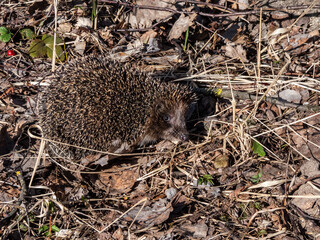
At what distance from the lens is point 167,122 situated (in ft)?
19.9

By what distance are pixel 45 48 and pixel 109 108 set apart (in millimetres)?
2448

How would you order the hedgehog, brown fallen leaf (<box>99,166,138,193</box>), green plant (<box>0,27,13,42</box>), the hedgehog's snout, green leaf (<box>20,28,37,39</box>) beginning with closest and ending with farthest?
the hedgehog
brown fallen leaf (<box>99,166,138,193</box>)
the hedgehog's snout
green plant (<box>0,27,13,42</box>)
green leaf (<box>20,28,37,39</box>)

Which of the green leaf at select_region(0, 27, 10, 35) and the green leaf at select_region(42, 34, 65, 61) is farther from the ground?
the green leaf at select_region(0, 27, 10, 35)

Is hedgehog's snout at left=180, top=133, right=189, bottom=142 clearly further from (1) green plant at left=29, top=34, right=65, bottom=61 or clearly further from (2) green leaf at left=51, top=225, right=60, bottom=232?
(1) green plant at left=29, top=34, right=65, bottom=61

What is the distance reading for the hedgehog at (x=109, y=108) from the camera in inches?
209

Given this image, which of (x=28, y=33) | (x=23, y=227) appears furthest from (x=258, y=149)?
(x=28, y=33)

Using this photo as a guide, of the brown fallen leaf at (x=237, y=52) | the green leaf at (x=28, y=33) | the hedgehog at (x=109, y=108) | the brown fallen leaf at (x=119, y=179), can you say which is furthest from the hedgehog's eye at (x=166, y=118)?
the green leaf at (x=28, y=33)

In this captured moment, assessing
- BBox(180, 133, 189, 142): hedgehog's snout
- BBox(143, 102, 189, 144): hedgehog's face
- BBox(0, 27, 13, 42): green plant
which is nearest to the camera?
BBox(180, 133, 189, 142): hedgehog's snout

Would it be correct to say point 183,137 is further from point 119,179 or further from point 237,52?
point 237,52

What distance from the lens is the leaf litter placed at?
16.1 ft

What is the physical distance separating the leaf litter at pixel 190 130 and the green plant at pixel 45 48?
2cm

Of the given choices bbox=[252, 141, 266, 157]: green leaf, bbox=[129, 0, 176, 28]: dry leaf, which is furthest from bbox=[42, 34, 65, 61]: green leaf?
bbox=[252, 141, 266, 157]: green leaf

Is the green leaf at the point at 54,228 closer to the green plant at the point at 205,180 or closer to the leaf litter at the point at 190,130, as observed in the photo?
the leaf litter at the point at 190,130

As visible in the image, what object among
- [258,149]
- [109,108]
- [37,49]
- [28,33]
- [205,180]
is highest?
[28,33]
